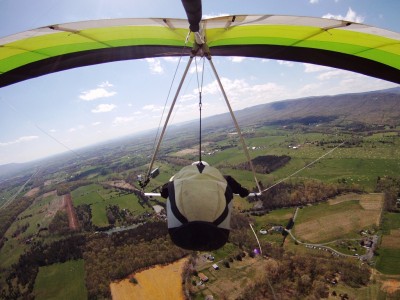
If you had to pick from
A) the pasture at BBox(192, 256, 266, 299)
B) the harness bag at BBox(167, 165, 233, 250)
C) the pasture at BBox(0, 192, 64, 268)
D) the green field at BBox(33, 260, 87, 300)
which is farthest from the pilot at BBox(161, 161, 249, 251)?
the pasture at BBox(0, 192, 64, 268)

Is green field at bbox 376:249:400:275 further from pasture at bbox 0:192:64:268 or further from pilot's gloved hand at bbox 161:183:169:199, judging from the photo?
pasture at bbox 0:192:64:268

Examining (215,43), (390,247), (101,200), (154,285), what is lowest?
(390,247)

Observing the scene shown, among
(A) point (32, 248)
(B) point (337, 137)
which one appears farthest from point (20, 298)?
(B) point (337, 137)

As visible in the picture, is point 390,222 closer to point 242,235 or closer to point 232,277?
point 242,235

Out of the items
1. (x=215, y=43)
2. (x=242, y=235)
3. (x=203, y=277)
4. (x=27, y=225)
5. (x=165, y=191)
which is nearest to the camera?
(x=165, y=191)

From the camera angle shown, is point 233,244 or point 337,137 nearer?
point 233,244

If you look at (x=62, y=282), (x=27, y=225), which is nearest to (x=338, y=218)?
(x=62, y=282)

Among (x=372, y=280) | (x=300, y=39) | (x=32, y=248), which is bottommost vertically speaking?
(x=372, y=280)

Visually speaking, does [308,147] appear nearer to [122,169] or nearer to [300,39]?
[122,169]
